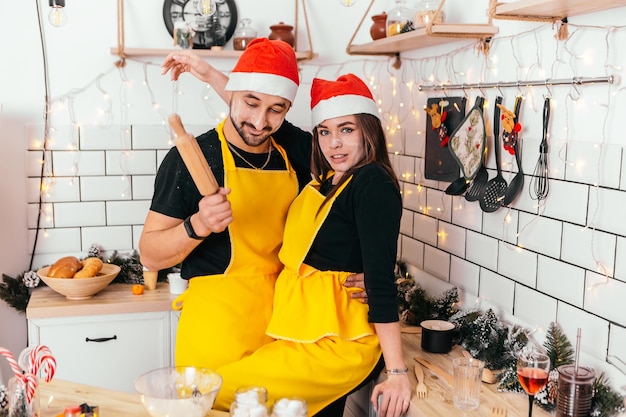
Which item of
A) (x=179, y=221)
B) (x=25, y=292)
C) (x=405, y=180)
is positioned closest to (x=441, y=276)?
(x=405, y=180)

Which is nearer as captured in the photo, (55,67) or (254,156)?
(254,156)

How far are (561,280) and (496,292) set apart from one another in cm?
33

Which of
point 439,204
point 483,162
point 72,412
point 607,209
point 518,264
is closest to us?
point 72,412

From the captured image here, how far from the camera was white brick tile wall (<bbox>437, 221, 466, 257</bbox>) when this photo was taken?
2375mm

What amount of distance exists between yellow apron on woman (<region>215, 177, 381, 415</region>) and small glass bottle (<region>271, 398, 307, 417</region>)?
43 centimetres

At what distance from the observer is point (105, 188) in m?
2.97

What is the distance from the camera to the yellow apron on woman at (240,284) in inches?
76.0

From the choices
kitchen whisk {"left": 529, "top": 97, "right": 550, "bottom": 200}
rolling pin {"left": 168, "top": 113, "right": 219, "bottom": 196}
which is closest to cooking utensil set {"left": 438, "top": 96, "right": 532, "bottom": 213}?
kitchen whisk {"left": 529, "top": 97, "right": 550, "bottom": 200}

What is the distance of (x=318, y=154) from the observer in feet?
6.79

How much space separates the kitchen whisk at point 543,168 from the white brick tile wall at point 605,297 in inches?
10.7

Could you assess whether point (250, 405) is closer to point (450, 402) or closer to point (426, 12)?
point (450, 402)

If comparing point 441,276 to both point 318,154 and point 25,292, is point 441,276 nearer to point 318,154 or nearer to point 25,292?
point 318,154

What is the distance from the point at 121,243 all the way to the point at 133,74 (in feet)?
2.44

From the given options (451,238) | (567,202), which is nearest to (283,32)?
(451,238)
